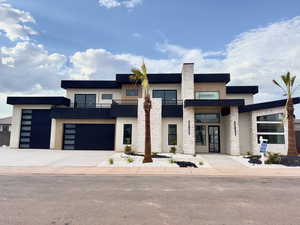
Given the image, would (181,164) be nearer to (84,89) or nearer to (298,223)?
(298,223)

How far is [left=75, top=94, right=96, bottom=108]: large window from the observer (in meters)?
22.7

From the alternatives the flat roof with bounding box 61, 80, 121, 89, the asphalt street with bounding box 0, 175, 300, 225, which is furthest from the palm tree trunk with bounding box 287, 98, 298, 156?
the flat roof with bounding box 61, 80, 121, 89

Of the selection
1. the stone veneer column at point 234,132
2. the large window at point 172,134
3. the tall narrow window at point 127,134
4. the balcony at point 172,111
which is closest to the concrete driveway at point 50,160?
the tall narrow window at point 127,134

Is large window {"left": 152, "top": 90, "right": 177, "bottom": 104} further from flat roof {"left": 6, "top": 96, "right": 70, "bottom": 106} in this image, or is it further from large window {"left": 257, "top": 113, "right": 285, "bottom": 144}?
flat roof {"left": 6, "top": 96, "right": 70, "bottom": 106}

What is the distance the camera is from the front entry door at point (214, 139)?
18697 millimetres

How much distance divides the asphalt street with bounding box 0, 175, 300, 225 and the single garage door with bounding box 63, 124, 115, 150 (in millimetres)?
11276

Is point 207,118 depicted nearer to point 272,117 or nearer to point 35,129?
point 272,117

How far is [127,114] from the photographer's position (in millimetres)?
18562

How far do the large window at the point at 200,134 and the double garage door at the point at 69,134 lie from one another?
9441 mm

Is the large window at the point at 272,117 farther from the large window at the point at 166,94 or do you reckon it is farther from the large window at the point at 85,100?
the large window at the point at 85,100

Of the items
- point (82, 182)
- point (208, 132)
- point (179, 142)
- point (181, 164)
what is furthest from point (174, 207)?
point (208, 132)

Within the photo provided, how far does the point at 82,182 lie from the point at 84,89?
55.0ft

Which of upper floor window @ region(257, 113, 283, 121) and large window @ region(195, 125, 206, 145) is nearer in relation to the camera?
upper floor window @ region(257, 113, 283, 121)

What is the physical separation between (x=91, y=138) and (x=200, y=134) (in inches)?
484
